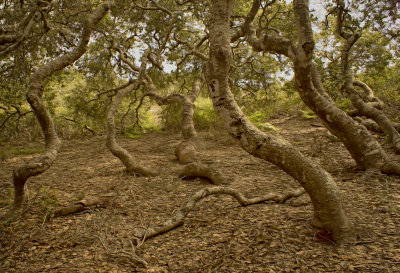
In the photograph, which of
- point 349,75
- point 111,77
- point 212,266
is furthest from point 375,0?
point 111,77

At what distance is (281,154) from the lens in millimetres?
2717

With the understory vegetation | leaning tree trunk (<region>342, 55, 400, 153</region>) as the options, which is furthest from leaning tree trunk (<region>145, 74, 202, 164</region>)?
leaning tree trunk (<region>342, 55, 400, 153</region>)

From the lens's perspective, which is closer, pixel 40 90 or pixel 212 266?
pixel 212 266

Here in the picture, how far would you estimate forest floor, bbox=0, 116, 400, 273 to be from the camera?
8.49 ft

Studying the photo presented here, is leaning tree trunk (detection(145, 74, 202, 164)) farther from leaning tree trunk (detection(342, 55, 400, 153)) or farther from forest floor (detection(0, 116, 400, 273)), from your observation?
leaning tree trunk (detection(342, 55, 400, 153))

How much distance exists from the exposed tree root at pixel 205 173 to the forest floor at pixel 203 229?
0.72 feet

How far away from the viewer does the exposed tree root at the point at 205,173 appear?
17.6 feet

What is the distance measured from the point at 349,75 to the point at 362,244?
5399 mm

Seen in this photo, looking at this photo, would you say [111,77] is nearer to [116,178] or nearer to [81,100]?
[81,100]

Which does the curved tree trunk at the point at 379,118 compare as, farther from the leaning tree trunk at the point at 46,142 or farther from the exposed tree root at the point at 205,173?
the leaning tree trunk at the point at 46,142

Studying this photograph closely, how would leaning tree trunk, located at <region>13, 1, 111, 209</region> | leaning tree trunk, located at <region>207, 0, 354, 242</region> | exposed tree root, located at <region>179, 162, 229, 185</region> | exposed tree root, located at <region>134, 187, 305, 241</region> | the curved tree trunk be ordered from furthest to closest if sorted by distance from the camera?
the curved tree trunk → exposed tree root, located at <region>179, 162, 229, 185</region> → leaning tree trunk, located at <region>13, 1, 111, 209</region> → exposed tree root, located at <region>134, 187, 305, 241</region> → leaning tree trunk, located at <region>207, 0, 354, 242</region>

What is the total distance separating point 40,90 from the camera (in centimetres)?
405

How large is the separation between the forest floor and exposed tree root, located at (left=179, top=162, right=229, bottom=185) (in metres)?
0.22

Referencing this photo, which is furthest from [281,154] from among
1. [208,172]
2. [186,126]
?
[186,126]
